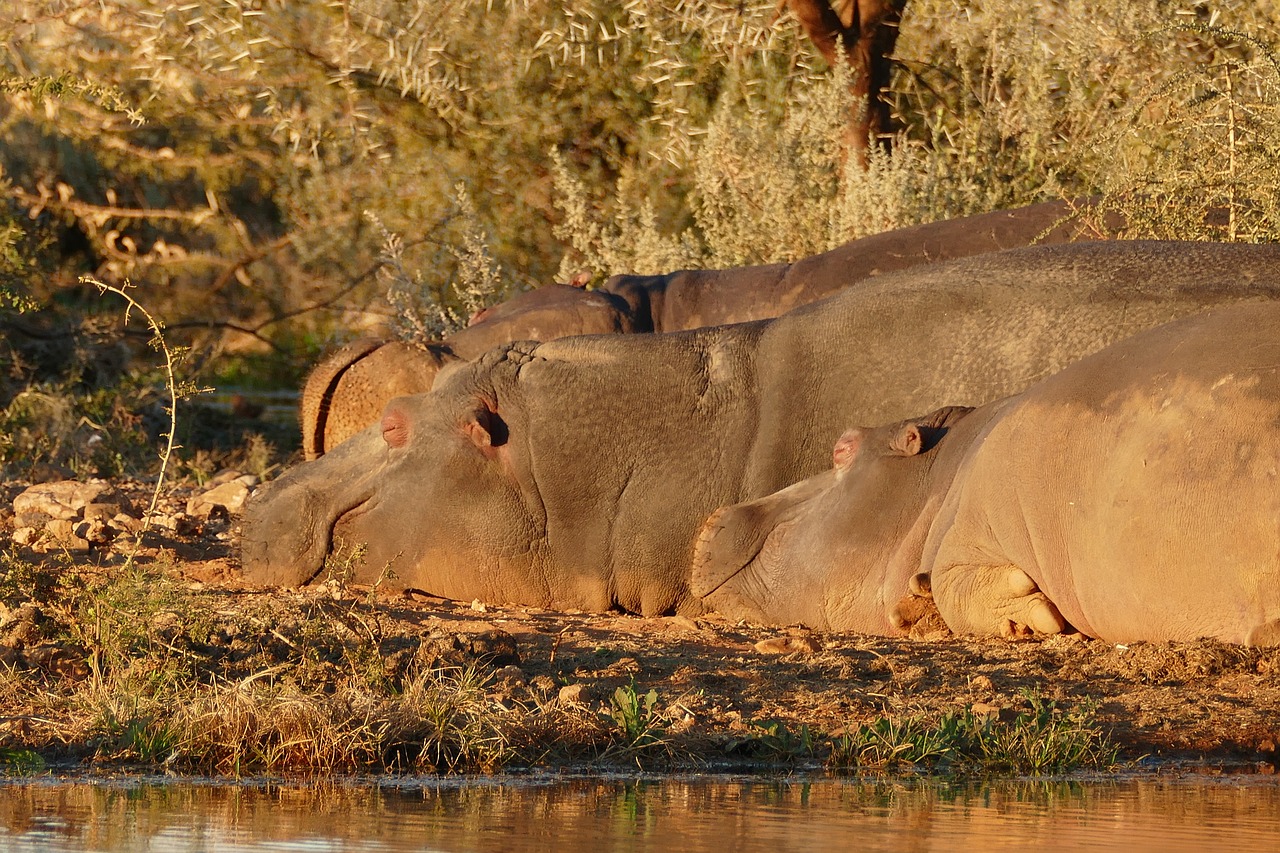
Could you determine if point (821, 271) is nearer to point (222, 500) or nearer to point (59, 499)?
point (222, 500)

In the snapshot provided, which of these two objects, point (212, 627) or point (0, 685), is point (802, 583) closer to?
point (212, 627)

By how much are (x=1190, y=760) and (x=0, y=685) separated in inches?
113

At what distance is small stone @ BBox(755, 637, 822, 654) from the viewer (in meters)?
5.75

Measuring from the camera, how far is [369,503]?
7262mm

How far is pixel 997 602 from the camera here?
583 centimetres

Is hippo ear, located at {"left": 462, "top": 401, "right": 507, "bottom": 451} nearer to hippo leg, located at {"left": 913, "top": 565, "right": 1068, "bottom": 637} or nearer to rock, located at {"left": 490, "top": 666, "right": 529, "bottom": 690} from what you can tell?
hippo leg, located at {"left": 913, "top": 565, "right": 1068, "bottom": 637}

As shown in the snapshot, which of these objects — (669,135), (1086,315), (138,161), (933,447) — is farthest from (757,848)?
(138,161)

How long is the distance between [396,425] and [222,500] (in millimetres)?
2394

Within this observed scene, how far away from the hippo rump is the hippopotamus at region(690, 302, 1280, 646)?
0.57 meters

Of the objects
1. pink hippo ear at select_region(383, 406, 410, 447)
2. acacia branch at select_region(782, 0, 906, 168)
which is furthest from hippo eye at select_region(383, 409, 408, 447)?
acacia branch at select_region(782, 0, 906, 168)

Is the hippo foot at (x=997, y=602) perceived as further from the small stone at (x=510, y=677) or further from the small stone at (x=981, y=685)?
the small stone at (x=510, y=677)

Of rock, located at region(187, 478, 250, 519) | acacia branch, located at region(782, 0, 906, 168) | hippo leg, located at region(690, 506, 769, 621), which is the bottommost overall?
hippo leg, located at region(690, 506, 769, 621)

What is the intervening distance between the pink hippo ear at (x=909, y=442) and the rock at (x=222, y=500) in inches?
151

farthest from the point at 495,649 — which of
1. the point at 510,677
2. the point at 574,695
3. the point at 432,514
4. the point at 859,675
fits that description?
the point at 432,514
